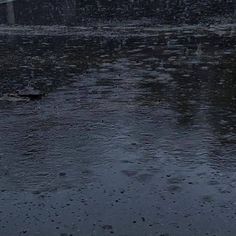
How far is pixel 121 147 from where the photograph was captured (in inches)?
324

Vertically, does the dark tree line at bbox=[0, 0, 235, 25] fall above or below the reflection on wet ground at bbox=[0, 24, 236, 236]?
below

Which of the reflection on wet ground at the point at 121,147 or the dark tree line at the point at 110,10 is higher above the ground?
the reflection on wet ground at the point at 121,147

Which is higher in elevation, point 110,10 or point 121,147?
point 121,147

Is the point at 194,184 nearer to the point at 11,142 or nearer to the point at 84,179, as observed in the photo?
the point at 84,179

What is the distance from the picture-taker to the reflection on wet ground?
20.1 ft

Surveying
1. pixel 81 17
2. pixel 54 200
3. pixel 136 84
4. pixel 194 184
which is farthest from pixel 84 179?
pixel 81 17

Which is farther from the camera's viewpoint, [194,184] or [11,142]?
[11,142]

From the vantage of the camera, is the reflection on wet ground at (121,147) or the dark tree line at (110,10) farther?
the dark tree line at (110,10)

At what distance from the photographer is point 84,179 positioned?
714 centimetres

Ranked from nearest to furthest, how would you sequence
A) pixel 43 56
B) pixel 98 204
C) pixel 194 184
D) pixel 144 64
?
pixel 98 204 → pixel 194 184 → pixel 144 64 → pixel 43 56

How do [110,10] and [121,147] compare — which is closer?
[121,147]

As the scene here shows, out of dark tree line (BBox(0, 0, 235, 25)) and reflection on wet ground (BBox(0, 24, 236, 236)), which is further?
dark tree line (BBox(0, 0, 235, 25))

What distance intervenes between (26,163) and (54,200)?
4.41 feet

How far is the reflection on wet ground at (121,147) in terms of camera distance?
6.12 m
